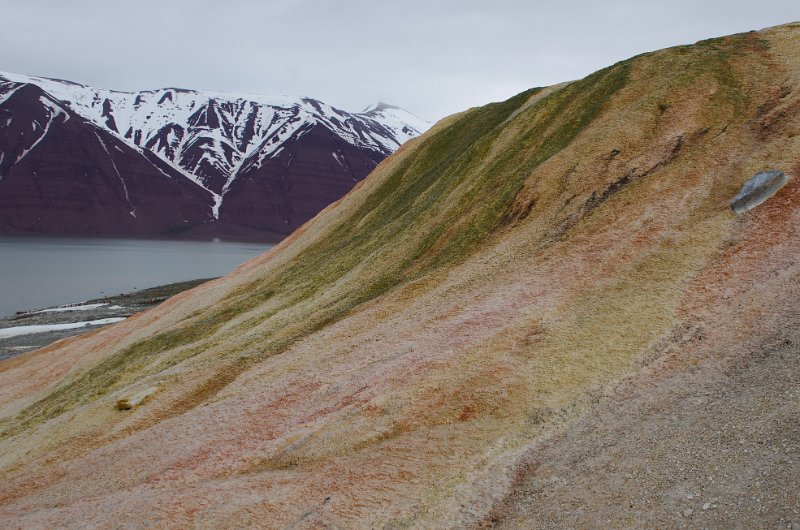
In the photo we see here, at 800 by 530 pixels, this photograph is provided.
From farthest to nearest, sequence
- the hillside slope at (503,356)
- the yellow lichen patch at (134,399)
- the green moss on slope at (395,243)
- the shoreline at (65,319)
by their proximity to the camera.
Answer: the shoreline at (65,319)
the green moss on slope at (395,243)
the yellow lichen patch at (134,399)
the hillside slope at (503,356)

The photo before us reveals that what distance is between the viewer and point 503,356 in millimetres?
24734

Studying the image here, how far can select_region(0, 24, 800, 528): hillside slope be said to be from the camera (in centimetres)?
1850

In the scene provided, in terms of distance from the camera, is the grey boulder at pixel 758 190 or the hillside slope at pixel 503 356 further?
the grey boulder at pixel 758 190

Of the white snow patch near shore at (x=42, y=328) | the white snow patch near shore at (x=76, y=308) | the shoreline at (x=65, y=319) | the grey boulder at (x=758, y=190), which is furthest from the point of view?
the white snow patch near shore at (x=76, y=308)

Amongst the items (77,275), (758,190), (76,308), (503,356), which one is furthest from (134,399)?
(77,275)

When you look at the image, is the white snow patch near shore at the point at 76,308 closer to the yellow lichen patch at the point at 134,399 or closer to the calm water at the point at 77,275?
the calm water at the point at 77,275

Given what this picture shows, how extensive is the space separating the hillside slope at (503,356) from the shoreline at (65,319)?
24832 mm

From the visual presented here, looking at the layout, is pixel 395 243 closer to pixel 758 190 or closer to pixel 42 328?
pixel 758 190

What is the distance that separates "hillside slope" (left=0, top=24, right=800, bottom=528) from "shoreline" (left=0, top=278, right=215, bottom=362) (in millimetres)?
24832

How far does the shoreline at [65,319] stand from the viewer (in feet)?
233

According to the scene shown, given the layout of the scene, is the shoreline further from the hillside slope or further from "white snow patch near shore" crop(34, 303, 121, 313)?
the hillside slope

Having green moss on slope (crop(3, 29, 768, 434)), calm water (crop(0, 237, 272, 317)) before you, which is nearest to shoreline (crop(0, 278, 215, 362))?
calm water (crop(0, 237, 272, 317))

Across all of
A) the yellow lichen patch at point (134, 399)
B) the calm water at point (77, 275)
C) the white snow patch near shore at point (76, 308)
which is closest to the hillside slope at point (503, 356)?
the yellow lichen patch at point (134, 399)

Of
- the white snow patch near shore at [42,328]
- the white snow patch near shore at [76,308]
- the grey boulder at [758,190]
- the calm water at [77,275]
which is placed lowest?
the white snow patch near shore at [42,328]
